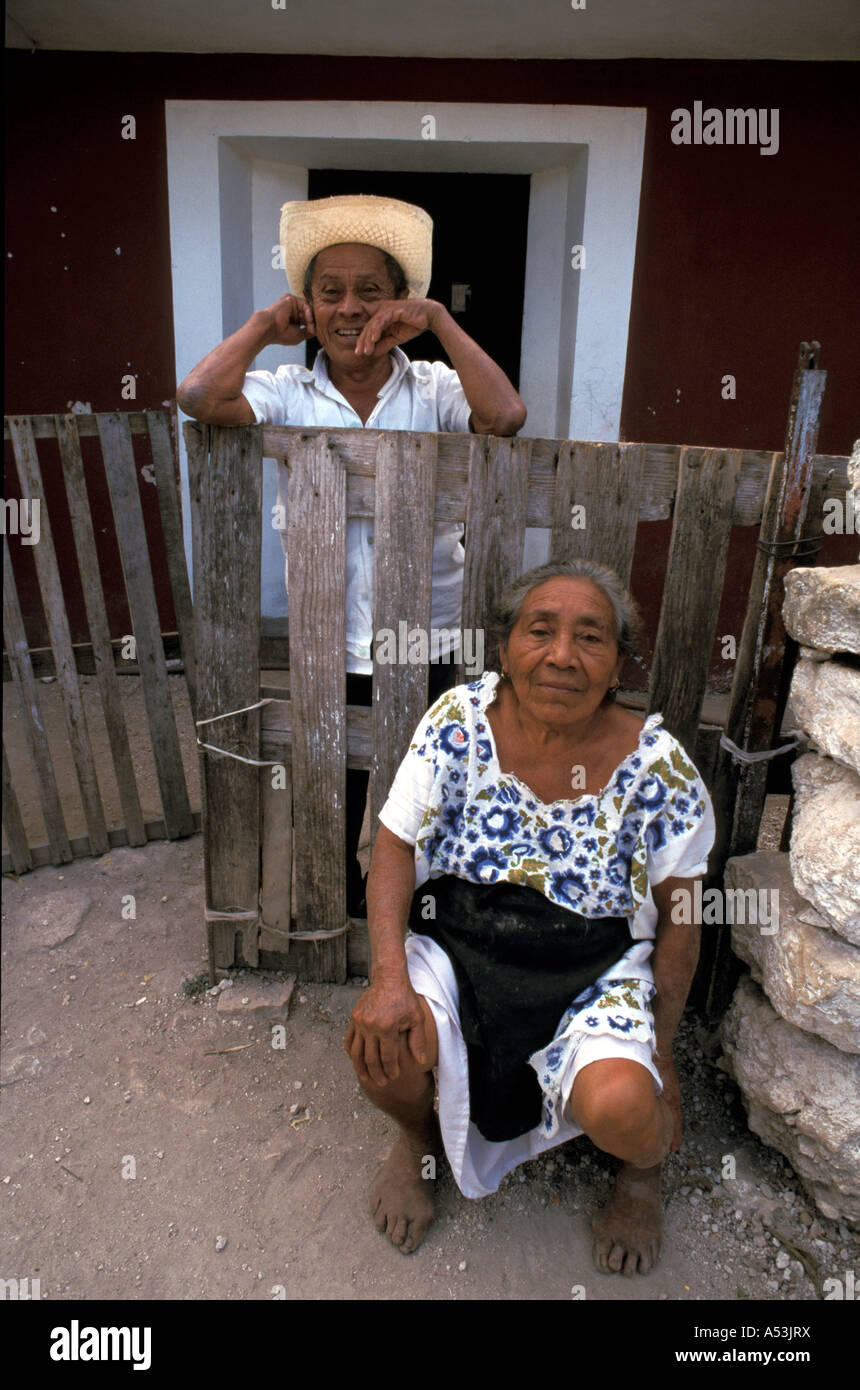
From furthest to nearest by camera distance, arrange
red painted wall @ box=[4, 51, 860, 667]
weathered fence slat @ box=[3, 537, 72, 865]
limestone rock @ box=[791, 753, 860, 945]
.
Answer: red painted wall @ box=[4, 51, 860, 667] < weathered fence slat @ box=[3, 537, 72, 865] < limestone rock @ box=[791, 753, 860, 945]

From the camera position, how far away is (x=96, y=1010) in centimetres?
267

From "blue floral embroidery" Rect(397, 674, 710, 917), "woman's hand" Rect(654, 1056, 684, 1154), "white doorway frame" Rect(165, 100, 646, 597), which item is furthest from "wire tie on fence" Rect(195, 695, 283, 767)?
"white doorway frame" Rect(165, 100, 646, 597)

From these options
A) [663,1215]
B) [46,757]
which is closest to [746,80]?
[46,757]

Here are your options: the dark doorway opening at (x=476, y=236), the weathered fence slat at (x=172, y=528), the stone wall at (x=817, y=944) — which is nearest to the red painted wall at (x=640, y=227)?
the dark doorway opening at (x=476, y=236)

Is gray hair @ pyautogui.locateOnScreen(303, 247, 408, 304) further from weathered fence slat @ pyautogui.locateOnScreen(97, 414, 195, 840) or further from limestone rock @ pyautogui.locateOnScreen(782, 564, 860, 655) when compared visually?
limestone rock @ pyautogui.locateOnScreen(782, 564, 860, 655)

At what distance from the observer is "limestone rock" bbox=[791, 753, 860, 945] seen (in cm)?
175

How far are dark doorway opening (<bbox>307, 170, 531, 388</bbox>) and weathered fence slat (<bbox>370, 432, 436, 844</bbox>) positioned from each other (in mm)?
2916

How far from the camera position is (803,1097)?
6.46 ft

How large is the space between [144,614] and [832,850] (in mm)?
2565

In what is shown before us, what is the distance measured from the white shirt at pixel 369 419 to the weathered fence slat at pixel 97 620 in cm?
97

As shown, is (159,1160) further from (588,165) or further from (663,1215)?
(588,165)

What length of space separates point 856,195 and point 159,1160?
500 cm

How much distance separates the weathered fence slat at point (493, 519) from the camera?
2213mm


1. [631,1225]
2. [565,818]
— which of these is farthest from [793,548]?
[631,1225]
